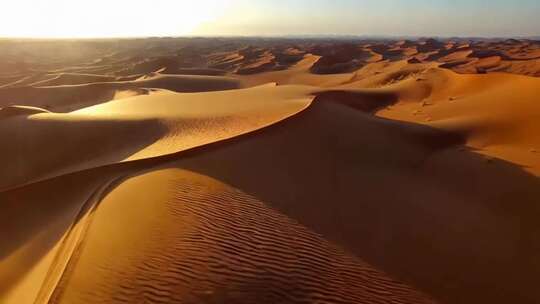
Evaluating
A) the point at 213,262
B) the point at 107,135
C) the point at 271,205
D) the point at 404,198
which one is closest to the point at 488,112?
the point at 404,198

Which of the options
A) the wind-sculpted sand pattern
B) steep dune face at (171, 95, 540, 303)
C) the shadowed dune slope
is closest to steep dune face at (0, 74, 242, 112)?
the shadowed dune slope

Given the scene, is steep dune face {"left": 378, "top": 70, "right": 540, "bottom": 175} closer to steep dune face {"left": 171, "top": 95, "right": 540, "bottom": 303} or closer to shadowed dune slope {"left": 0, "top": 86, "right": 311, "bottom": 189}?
steep dune face {"left": 171, "top": 95, "right": 540, "bottom": 303}

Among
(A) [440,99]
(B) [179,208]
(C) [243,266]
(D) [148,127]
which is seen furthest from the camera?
(A) [440,99]

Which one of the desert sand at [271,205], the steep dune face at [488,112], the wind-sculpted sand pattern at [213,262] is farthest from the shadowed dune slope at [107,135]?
the steep dune face at [488,112]

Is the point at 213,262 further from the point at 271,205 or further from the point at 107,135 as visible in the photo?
the point at 107,135

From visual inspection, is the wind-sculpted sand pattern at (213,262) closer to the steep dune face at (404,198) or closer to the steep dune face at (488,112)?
the steep dune face at (404,198)

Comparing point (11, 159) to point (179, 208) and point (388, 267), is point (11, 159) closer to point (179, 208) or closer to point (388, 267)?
point (179, 208)

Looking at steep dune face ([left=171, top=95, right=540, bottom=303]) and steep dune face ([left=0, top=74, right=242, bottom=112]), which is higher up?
steep dune face ([left=171, top=95, right=540, bottom=303])

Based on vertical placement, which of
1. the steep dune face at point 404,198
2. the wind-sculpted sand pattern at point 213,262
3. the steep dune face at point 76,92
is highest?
the wind-sculpted sand pattern at point 213,262

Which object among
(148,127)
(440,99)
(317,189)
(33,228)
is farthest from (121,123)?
(440,99)
